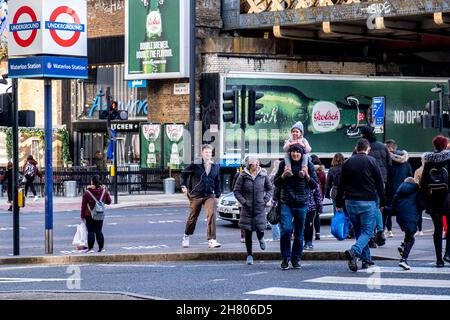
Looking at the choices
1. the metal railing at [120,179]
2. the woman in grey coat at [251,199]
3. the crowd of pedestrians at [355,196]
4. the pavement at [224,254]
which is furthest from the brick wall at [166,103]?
the woman in grey coat at [251,199]

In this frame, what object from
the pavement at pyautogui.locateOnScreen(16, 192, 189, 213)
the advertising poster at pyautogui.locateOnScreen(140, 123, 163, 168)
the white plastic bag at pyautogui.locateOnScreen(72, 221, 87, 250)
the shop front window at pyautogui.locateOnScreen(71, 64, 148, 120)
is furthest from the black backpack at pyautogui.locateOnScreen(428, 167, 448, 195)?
the shop front window at pyautogui.locateOnScreen(71, 64, 148, 120)

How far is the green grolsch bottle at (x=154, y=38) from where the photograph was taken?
147 feet

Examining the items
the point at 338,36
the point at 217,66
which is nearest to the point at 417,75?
the point at 338,36

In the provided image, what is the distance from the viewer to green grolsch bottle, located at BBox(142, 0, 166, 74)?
44.8 meters

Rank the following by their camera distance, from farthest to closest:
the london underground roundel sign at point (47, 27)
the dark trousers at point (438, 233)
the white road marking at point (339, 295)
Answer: the london underground roundel sign at point (47, 27) < the dark trousers at point (438, 233) < the white road marking at point (339, 295)

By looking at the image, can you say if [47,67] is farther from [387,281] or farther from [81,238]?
[387,281]

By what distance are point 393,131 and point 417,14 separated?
10906mm

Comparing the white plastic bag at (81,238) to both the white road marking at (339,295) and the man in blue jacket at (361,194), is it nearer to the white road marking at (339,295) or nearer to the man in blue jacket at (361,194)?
the man in blue jacket at (361,194)

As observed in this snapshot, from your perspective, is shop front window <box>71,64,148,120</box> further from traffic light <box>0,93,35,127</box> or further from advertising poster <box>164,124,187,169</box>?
traffic light <box>0,93,35,127</box>

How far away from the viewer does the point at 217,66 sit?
44125 millimetres

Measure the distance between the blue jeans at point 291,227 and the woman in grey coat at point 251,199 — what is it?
47.3 inches

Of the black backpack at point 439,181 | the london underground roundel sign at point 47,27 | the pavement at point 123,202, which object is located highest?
the london underground roundel sign at point 47,27

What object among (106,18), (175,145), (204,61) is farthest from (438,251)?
(106,18)

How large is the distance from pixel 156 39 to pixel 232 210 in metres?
19.9
